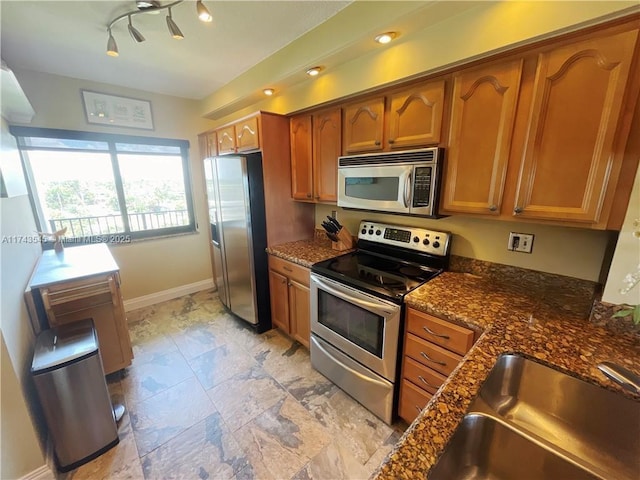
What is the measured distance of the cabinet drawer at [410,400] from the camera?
1.48 m

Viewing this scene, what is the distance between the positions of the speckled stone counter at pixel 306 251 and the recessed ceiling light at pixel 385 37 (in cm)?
147

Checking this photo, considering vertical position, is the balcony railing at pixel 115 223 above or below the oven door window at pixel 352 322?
above

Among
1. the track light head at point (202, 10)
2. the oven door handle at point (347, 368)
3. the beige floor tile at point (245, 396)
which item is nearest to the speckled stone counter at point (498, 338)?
the oven door handle at point (347, 368)

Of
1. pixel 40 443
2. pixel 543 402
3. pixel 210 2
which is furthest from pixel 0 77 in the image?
pixel 543 402

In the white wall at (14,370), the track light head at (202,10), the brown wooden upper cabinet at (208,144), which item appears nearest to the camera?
the white wall at (14,370)

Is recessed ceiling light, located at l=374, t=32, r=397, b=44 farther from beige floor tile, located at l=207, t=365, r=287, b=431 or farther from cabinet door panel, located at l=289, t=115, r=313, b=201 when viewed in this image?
beige floor tile, located at l=207, t=365, r=287, b=431

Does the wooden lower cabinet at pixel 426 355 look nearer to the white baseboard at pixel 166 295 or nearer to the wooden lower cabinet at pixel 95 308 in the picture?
the wooden lower cabinet at pixel 95 308

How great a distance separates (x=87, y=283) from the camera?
5.91 ft

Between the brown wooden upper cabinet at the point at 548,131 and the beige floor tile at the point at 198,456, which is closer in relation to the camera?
the brown wooden upper cabinet at the point at 548,131

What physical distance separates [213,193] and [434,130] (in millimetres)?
2149

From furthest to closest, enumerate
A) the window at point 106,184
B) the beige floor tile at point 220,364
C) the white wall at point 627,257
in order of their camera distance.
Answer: the window at point 106,184 → the beige floor tile at point 220,364 → the white wall at point 627,257

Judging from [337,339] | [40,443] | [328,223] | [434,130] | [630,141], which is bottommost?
[40,443]

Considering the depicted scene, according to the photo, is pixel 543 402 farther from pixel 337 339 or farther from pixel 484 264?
pixel 337 339

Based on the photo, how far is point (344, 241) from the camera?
2.33m
